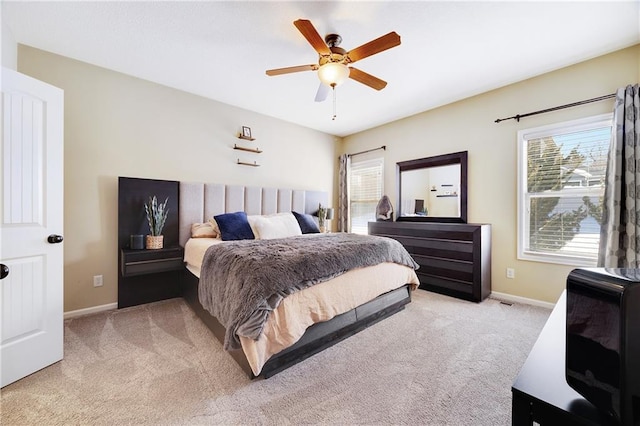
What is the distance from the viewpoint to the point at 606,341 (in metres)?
0.68

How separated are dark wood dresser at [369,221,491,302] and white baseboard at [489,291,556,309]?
91mm

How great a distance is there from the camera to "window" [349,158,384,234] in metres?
4.85

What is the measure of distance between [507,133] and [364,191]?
96.8 inches

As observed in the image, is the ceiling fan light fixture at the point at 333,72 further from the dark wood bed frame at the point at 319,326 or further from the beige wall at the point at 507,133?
the beige wall at the point at 507,133

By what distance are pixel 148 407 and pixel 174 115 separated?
10.5ft

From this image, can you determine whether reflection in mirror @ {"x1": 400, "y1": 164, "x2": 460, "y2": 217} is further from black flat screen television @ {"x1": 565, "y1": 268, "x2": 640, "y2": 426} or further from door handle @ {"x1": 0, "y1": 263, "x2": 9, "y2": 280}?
door handle @ {"x1": 0, "y1": 263, "x2": 9, "y2": 280}

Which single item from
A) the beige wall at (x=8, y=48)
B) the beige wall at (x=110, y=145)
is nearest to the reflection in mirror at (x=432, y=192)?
the beige wall at (x=110, y=145)

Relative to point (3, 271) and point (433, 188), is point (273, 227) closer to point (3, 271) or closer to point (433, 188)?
point (3, 271)

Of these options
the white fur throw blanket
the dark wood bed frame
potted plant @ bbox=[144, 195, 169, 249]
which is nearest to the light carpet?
the dark wood bed frame

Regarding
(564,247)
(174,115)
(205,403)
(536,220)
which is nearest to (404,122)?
(536,220)

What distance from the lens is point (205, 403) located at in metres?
1.50

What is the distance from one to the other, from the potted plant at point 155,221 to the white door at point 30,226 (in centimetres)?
100

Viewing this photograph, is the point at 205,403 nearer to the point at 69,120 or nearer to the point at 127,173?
the point at 127,173

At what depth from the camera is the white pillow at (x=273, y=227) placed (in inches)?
124
